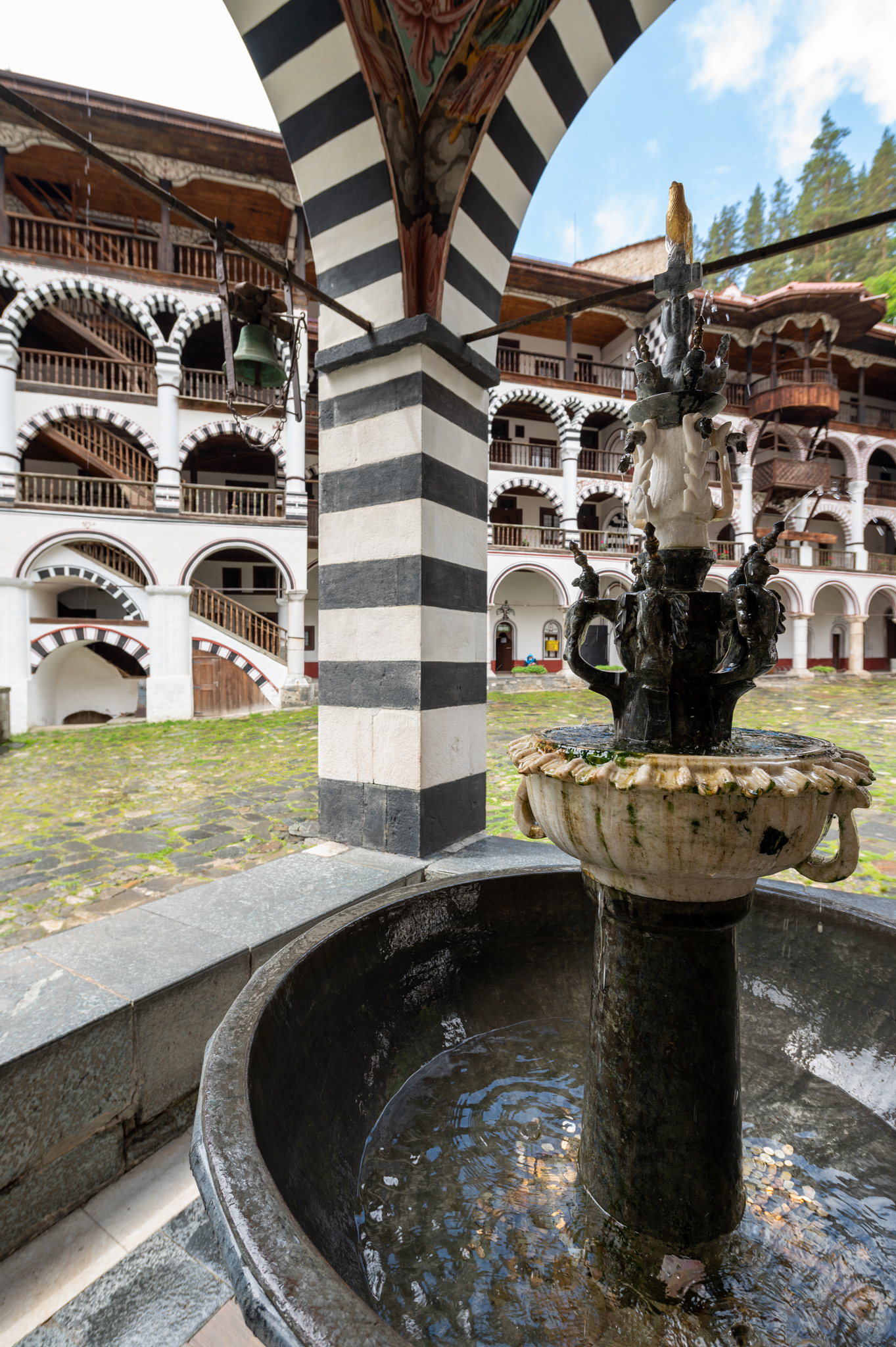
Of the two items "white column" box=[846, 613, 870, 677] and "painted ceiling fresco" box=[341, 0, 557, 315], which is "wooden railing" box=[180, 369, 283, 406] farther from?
"white column" box=[846, 613, 870, 677]

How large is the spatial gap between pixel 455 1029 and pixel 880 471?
32.0m

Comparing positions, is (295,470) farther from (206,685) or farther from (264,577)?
(264,577)

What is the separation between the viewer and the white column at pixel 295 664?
44.6 ft

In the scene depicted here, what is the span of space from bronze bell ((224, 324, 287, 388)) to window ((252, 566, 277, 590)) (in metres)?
16.7

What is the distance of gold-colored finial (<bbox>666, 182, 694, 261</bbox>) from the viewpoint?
176 cm

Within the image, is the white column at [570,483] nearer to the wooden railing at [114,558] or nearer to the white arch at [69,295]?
the white arch at [69,295]

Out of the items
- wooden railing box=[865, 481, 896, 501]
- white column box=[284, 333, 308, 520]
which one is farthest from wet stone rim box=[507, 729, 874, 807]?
wooden railing box=[865, 481, 896, 501]

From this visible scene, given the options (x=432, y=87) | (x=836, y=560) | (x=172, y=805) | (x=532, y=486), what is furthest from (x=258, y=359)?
(x=836, y=560)

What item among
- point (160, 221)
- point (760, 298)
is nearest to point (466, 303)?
point (160, 221)

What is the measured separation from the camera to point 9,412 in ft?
40.7

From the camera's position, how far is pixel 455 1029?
75.9 inches

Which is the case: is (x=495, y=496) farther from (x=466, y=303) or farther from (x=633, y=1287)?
(x=633, y=1287)

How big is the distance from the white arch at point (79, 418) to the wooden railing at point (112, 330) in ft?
4.50

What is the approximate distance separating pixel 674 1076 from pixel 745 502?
22.3m
